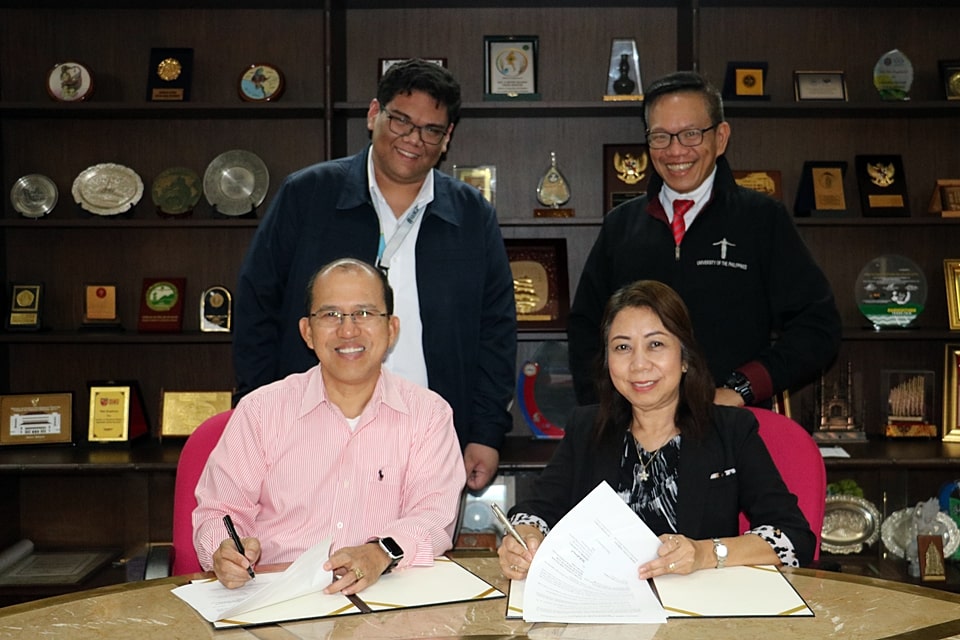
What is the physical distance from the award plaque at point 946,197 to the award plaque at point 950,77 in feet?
1.03

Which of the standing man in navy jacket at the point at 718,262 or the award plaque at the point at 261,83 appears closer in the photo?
the standing man in navy jacket at the point at 718,262

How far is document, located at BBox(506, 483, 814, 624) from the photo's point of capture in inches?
59.0

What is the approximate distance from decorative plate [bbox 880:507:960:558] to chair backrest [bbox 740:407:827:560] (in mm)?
1679

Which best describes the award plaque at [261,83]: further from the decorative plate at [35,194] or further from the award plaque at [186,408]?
the award plaque at [186,408]

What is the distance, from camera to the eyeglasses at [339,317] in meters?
2.02

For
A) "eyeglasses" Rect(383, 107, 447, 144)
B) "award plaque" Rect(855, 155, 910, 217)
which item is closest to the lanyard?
"eyeglasses" Rect(383, 107, 447, 144)

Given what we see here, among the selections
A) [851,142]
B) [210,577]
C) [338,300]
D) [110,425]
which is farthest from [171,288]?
[851,142]

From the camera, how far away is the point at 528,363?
3869 millimetres

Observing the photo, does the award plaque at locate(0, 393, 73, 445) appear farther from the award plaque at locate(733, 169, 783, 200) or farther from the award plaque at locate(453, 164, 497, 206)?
the award plaque at locate(733, 169, 783, 200)

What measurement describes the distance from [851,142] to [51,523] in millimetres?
3453

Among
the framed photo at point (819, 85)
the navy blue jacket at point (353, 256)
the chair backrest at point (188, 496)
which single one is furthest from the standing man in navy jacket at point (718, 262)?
the framed photo at point (819, 85)

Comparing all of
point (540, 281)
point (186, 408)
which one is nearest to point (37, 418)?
point (186, 408)

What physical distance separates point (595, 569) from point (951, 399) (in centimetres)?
264

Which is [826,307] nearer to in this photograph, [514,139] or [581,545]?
[581,545]
